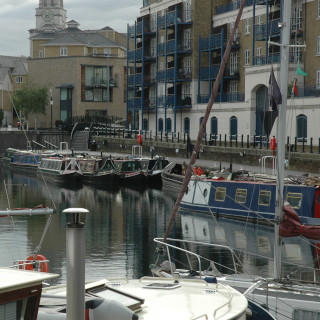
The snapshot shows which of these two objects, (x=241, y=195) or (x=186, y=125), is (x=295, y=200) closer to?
(x=241, y=195)

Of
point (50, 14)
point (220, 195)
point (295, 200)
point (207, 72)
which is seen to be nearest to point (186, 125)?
point (207, 72)

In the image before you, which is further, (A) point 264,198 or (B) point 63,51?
(B) point 63,51

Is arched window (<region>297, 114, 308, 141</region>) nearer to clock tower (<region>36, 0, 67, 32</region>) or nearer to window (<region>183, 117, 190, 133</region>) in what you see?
window (<region>183, 117, 190, 133</region>)

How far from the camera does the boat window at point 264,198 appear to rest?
32375 millimetres

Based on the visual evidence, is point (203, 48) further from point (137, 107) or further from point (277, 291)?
point (277, 291)

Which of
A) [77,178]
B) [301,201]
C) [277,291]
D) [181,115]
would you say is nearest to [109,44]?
[181,115]

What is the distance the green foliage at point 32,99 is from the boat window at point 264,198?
61774 millimetres

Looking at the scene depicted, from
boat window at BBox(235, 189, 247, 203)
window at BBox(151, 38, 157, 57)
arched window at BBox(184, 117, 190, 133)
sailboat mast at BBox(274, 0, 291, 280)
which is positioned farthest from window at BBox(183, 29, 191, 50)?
sailboat mast at BBox(274, 0, 291, 280)

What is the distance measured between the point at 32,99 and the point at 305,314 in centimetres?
7984

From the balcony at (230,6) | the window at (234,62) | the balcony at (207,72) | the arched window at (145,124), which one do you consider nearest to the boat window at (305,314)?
the balcony at (230,6)

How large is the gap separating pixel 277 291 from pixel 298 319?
710 mm

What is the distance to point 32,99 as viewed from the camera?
90.4 m

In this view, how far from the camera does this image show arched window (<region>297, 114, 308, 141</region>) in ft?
159

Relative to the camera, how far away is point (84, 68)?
91.9 metres
